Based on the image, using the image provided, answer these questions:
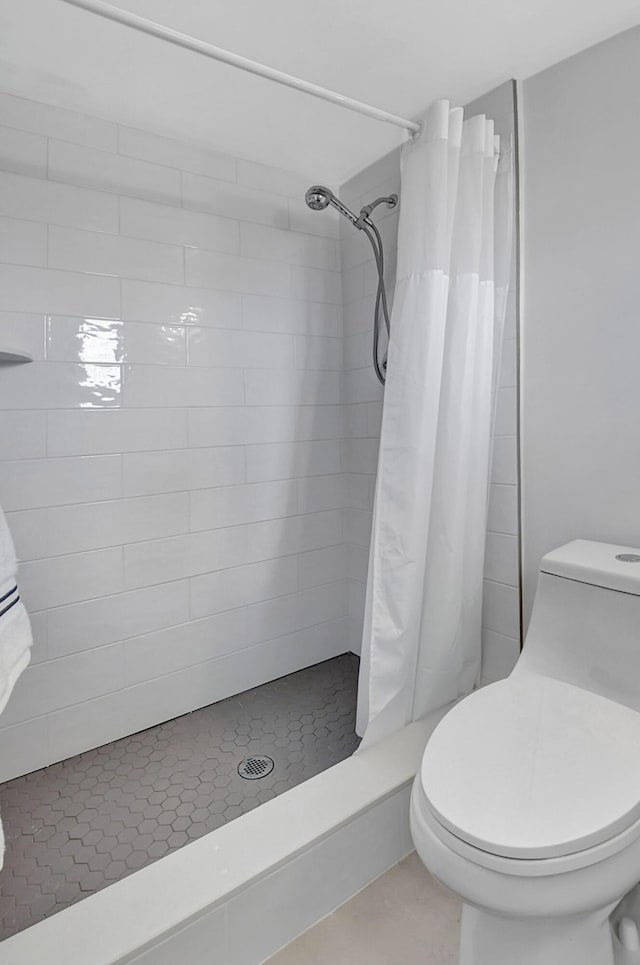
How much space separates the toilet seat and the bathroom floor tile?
0.52 m

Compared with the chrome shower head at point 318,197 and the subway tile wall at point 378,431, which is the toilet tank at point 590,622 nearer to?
the subway tile wall at point 378,431

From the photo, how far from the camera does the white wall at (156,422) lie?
1.52 meters

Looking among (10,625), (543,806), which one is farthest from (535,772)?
(10,625)

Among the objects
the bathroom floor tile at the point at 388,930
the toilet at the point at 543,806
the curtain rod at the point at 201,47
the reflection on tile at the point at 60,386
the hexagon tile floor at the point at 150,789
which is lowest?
the bathroom floor tile at the point at 388,930

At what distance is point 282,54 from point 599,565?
1.59 m

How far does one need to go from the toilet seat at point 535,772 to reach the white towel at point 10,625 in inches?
33.1

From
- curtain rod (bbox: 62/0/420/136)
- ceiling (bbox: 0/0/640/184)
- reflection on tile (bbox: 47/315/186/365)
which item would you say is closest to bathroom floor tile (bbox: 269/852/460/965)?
reflection on tile (bbox: 47/315/186/365)

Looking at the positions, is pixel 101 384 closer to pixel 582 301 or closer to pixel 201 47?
pixel 201 47

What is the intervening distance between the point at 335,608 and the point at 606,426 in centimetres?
126

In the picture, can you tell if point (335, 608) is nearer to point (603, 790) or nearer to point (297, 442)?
point (297, 442)

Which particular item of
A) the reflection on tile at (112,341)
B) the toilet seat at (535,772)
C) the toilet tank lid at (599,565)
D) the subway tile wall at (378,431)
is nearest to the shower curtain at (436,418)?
the subway tile wall at (378,431)

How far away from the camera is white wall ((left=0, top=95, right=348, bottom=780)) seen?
152 cm

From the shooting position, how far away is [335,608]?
2209mm

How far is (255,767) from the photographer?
5.02 ft
